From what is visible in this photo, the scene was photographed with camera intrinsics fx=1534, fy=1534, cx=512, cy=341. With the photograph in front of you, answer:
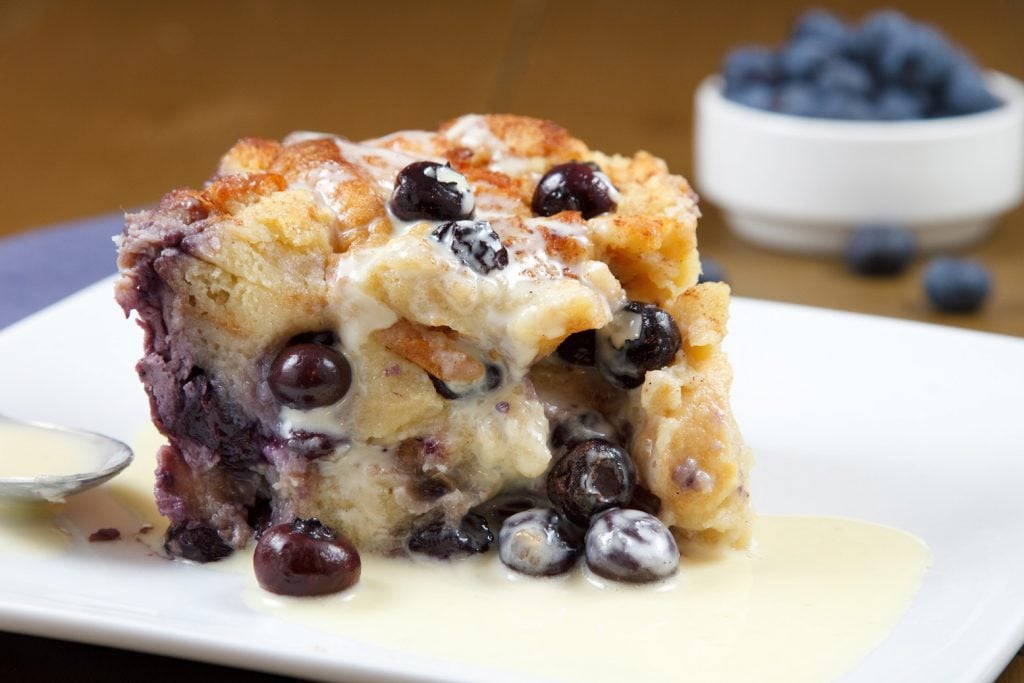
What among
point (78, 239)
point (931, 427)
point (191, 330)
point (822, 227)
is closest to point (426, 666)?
point (191, 330)

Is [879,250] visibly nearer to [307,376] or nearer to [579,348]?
[579,348]

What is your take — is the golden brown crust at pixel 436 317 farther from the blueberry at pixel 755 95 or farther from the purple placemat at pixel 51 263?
the blueberry at pixel 755 95

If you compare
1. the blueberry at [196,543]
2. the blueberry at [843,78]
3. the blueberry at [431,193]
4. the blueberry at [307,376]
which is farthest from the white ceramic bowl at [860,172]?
the blueberry at [196,543]

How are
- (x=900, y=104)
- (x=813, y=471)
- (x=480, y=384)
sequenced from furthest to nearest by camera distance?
(x=900, y=104), (x=813, y=471), (x=480, y=384)

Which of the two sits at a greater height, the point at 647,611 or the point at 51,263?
the point at 51,263

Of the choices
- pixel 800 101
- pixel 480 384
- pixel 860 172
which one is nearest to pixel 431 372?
pixel 480 384

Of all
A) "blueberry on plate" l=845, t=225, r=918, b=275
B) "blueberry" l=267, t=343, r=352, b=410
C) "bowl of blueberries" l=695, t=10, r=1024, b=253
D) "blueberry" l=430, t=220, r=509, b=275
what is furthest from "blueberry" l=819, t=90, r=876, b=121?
"blueberry" l=267, t=343, r=352, b=410

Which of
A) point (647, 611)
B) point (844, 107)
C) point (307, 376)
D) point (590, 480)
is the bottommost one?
point (647, 611)

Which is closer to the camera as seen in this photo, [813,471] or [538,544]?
[538,544]
